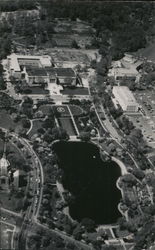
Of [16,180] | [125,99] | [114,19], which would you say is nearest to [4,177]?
[16,180]

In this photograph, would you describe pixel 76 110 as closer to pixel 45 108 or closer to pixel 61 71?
pixel 45 108

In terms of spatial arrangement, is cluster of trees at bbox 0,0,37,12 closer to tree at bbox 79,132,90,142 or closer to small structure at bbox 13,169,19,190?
tree at bbox 79,132,90,142

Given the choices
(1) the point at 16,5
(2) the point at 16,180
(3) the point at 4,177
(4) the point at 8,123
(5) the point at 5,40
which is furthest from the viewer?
(1) the point at 16,5

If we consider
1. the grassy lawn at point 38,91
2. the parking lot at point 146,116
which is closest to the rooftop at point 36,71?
the grassy lawn at point 38,91

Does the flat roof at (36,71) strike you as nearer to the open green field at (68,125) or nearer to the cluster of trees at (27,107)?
the cluster of trees at (27,107)

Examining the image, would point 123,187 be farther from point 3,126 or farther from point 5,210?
point 3,126

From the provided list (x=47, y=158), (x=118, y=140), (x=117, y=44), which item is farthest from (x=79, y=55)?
(x=47, y=158)

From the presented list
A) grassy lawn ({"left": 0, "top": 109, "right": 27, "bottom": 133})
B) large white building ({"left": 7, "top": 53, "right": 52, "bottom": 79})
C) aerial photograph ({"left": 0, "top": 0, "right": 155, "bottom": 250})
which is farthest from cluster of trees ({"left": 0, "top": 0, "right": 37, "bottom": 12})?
grassy lawn ({"left": 0, "top": 109, "right": 27, "bottom": 133})
